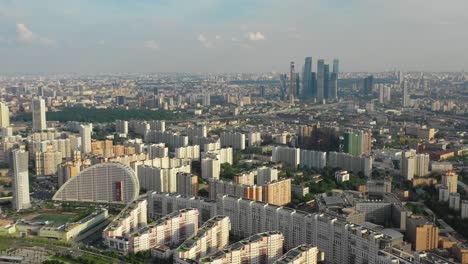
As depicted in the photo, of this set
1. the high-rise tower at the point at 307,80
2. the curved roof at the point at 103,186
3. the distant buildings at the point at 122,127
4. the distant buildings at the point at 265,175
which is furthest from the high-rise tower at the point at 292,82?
the curved roof at the point at 103,186

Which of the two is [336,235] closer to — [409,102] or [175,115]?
[175,115]

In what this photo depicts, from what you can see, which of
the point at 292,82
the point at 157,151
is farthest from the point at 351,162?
the point at 292,82

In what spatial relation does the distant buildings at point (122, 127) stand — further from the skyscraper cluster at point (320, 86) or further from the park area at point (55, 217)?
the skyscraper cluster at point (320, 86)

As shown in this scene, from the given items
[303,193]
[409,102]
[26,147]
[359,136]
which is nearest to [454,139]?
[359,136]

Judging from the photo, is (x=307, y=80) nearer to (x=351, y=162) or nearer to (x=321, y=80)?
(x=321, y=80)

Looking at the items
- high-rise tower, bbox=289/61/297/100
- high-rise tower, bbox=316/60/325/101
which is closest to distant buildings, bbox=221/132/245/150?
high-rise tower, bbox=289/61/297/100
